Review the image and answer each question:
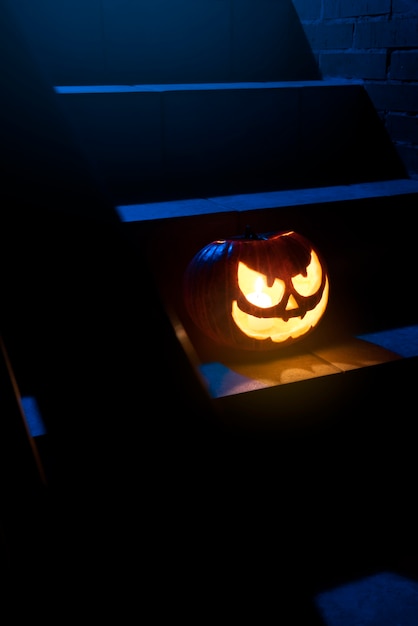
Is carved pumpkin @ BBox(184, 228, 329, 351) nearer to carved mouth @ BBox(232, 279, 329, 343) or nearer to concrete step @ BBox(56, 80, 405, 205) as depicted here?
carved mouth @ BBox(232, 279, 329, 343)

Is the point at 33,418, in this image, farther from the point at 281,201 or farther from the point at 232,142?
the point at 232,142

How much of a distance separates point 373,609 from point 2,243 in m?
1.36

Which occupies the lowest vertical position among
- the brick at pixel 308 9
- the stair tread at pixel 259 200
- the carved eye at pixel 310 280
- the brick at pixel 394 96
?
the carved eye at pixel 310 280

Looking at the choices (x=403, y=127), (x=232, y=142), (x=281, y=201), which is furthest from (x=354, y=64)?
(x=281, y=201)

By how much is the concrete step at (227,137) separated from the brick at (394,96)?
39 mm

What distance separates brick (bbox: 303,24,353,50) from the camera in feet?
8.92

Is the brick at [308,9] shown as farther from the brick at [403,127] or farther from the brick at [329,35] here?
the brick at [403,127]

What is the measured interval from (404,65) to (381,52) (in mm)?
146

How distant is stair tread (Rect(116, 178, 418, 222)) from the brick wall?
10.2 inches

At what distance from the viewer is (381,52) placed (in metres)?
2.56

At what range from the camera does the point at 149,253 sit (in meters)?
1.95

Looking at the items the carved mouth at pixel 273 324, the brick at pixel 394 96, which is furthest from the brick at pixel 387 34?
the carved mouth at pixel 273 324

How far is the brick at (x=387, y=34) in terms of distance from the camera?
2400 millimetres

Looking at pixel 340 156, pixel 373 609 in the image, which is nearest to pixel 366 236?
pixel 340 156
